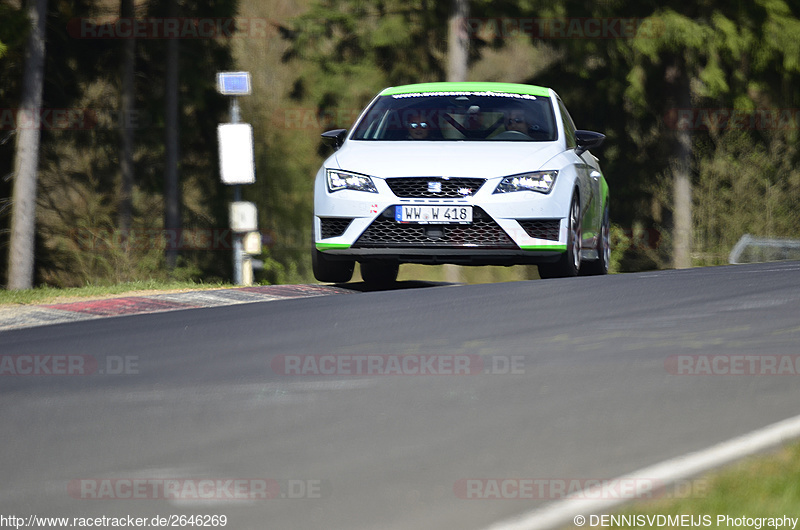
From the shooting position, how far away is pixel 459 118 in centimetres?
1174

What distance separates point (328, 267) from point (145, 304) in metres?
1.68

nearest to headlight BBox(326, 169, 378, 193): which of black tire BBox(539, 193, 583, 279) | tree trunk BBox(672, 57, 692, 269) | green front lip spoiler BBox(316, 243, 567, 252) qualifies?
green front lip spoiler BBox(316, 243, 567, 252)

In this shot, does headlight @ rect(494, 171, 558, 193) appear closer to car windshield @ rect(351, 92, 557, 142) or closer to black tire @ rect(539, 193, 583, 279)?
black tire @ rect(539, 193, 583, 279)

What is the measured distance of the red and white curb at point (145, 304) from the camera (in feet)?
32.9

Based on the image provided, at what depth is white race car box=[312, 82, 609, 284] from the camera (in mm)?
10359

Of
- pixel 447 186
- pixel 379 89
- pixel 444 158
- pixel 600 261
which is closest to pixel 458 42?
pixel 379 89

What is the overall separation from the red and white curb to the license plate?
1261mm

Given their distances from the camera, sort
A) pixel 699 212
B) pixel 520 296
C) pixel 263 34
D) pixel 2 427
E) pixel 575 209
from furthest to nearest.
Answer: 1. pixel 263 34
2. pixel 699 212
3. pixel 575 209
4. pixel 520 296
5. pixel 2 427

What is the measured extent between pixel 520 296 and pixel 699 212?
2233 cm

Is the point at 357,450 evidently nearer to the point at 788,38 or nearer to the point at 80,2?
the point at 788,38

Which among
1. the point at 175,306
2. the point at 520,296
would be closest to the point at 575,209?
the point at 520,296

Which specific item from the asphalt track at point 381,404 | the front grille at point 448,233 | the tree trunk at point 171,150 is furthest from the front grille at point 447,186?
the tree trunk at point 171,150

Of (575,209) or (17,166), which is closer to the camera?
(575,209)

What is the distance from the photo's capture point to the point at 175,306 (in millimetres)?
10469
